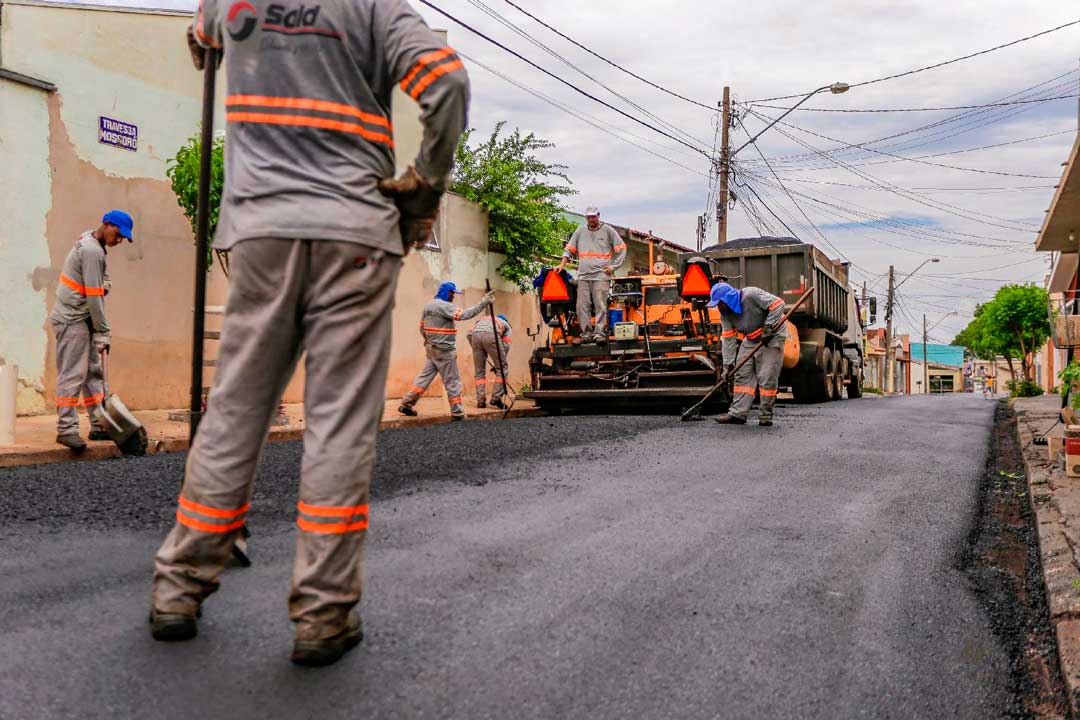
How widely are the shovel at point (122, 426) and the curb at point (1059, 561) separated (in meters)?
5.73

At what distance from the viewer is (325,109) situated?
247 centimetres

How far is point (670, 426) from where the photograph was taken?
964 centimetres

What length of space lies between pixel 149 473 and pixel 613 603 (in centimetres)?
359

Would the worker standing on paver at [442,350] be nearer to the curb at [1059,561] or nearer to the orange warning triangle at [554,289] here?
the orange warning triangle at [554,289]

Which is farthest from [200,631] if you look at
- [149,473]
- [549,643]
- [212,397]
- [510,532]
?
[149,473]

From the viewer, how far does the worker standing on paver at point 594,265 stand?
40.3 ft

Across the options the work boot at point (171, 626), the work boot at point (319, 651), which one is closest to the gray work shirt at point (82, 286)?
the work boot at point (171, 626)

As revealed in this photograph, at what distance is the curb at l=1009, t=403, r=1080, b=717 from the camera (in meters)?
2.66

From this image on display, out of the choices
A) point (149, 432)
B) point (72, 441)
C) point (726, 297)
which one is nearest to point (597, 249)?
point (726, 297)

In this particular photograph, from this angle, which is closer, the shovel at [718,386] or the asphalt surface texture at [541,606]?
the asphalt surface texture at [541,606]

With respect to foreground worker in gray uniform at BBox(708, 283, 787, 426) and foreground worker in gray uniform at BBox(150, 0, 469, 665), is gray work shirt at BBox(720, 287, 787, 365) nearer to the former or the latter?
foreground worker in gray uniform at BBox(708, 283, 787, 426)

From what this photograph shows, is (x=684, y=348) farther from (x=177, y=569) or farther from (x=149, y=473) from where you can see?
(x=177, y=569)

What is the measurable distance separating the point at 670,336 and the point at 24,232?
782 cm

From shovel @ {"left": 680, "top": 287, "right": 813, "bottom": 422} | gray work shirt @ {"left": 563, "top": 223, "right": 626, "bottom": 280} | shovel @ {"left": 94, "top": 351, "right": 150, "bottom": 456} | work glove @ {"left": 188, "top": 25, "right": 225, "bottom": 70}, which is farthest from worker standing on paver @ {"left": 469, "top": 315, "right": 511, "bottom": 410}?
work glove @ {"left": 188, "top": 25, "right": 225, "bottom": 70}
